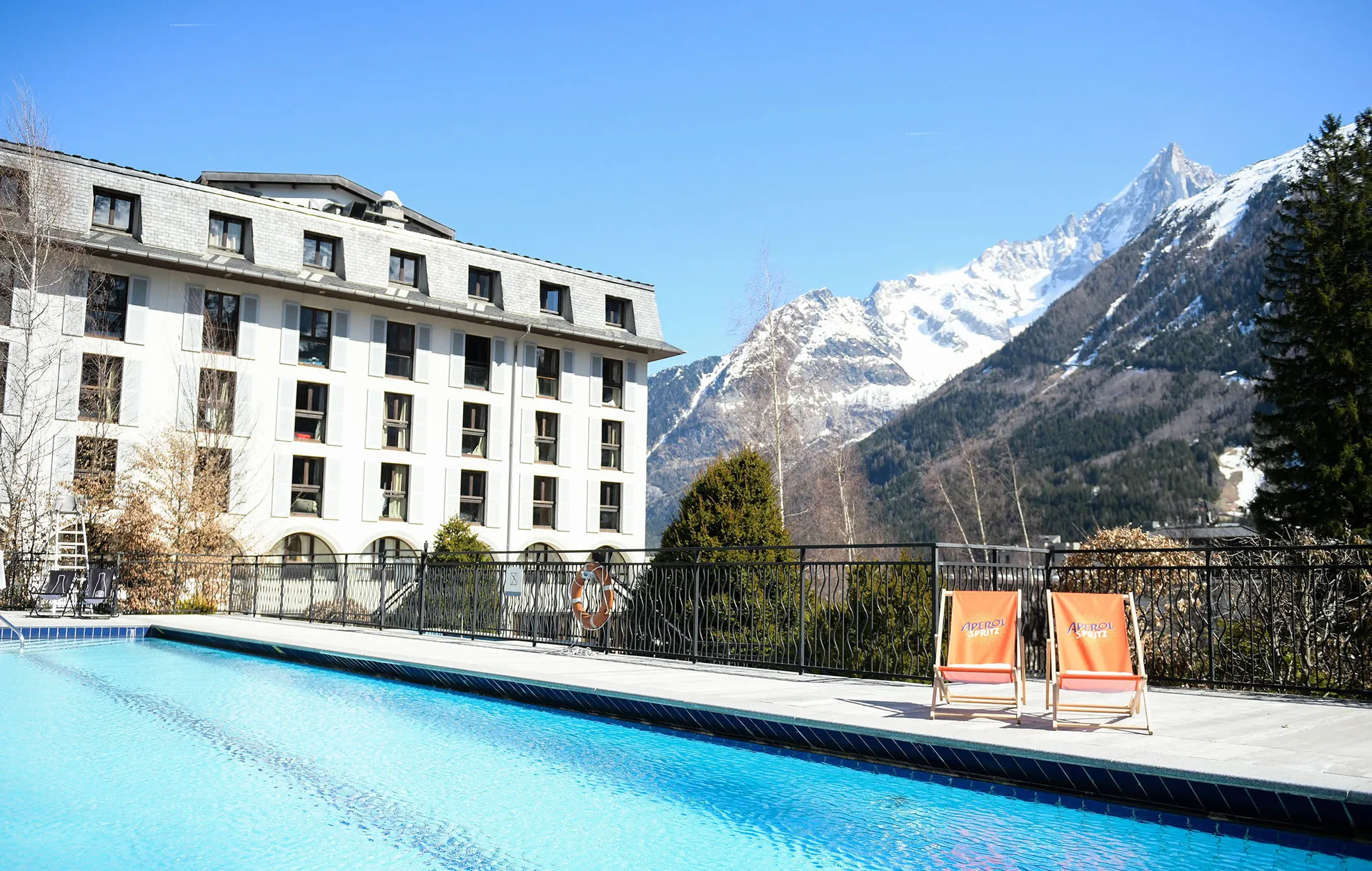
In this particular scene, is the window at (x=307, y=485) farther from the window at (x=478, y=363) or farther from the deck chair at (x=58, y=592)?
the deck chair at (x=58, y=592)

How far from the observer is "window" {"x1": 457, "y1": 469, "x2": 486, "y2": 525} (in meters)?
35.0

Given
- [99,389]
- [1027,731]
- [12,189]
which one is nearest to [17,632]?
[99,389]

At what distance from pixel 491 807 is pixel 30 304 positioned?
26.0 m

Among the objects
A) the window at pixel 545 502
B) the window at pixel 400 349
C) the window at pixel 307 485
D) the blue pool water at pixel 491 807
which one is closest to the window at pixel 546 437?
the window at pixel 545 502

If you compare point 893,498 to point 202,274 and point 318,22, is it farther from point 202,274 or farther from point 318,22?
point 318,22

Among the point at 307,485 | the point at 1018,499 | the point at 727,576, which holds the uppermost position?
the point at 1018,499

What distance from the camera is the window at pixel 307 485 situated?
103ft

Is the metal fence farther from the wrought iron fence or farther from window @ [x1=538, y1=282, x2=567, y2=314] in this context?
window @ [x1=538, y1=282, x2=567, y2=314]

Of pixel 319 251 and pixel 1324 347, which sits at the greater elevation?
pixel 319 251

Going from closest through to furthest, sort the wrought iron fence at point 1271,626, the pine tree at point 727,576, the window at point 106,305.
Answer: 1. the wrought iron fence at point 1271,626
2. the pine tree at point 727,576
3. the window at point 106,305

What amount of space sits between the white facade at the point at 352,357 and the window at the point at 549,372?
0.09m

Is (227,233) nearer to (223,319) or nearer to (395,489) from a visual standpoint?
(223,319)

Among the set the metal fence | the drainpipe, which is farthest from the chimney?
the metal fence

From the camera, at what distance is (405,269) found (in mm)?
34719
